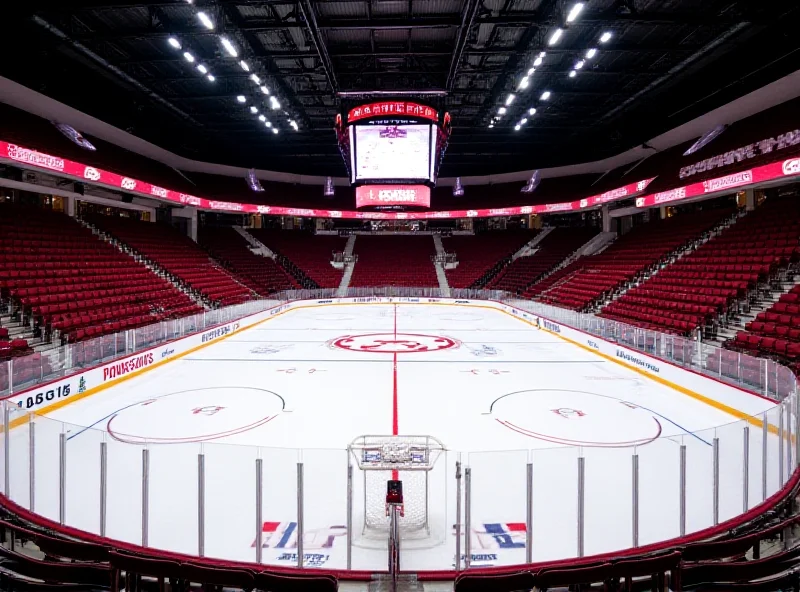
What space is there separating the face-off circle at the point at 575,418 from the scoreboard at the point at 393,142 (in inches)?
403

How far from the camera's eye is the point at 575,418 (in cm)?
730

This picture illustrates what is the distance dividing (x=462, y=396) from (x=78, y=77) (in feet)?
55.1

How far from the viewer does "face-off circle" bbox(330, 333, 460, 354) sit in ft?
44.2

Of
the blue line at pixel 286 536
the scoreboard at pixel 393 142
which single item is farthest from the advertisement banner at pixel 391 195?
the blue line at pixel 286 536

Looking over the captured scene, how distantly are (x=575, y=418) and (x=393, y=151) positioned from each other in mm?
11833

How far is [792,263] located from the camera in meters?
12.0

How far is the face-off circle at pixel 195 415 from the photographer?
6.57 metres

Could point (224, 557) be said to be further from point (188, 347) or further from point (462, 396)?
point (188, 347)

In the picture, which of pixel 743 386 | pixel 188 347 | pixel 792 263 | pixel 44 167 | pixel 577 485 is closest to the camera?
pixel 577 485

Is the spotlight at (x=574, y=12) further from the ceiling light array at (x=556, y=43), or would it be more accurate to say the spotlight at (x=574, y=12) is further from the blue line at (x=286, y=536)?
the blue line at (x=286, y=536)

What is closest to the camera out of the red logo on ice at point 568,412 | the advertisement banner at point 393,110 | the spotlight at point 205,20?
the red logo on ice at point 568,412

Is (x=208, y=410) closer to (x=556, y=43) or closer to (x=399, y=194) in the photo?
(x=399, y=194)

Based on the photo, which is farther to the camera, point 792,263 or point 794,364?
point 792,263

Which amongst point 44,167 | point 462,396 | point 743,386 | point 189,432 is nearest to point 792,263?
point 743,386
